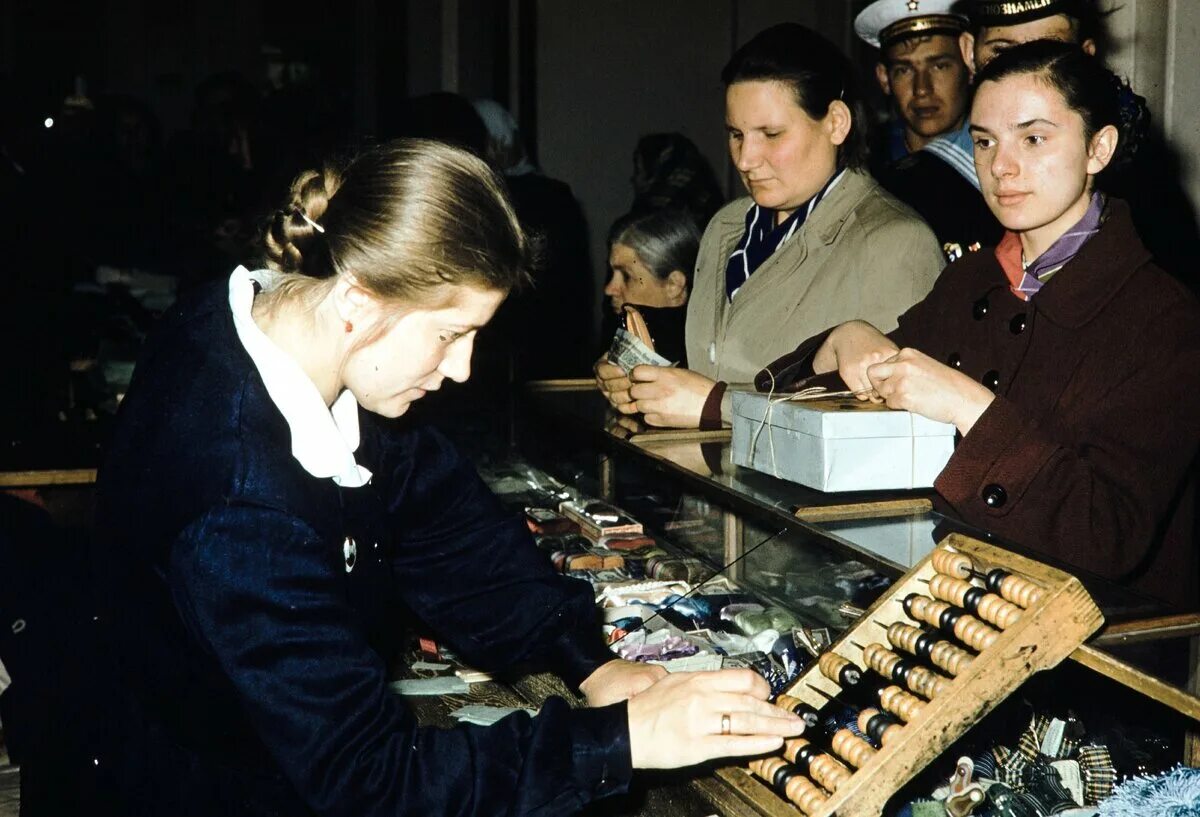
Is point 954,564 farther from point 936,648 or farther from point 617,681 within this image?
point 617,681

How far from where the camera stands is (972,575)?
5.32ft

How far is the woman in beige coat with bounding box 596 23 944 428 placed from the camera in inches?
111

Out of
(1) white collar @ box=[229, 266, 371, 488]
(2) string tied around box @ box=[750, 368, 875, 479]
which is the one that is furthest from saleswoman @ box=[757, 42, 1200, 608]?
(1) white collar @ box=[229, 266, 371, 488]

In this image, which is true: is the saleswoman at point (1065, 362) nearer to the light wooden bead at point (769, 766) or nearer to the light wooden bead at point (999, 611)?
the light wooden bead at point (999, 611)

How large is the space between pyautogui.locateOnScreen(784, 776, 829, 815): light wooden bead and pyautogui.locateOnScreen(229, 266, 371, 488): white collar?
0.75 m

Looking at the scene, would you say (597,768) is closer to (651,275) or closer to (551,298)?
(651,275)

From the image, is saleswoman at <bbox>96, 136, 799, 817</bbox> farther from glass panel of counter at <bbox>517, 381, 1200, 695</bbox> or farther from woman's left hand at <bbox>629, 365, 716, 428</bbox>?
woman's left hand at <bbox>629, 365, 716, 428</bbox>

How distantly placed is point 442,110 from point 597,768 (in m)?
3.32

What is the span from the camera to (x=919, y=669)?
5.10 feet

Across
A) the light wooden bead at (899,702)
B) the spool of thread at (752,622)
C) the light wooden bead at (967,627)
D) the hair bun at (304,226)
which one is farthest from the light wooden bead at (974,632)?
the hair bun at (304,226)

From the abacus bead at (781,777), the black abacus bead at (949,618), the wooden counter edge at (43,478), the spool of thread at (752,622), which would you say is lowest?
the wooden counter edge at (43,478)

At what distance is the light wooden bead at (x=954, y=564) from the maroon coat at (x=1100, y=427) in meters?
0.26

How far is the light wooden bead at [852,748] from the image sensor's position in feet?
4.86

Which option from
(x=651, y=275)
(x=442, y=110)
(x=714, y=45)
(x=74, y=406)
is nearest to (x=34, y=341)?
(x=74, y=406)
